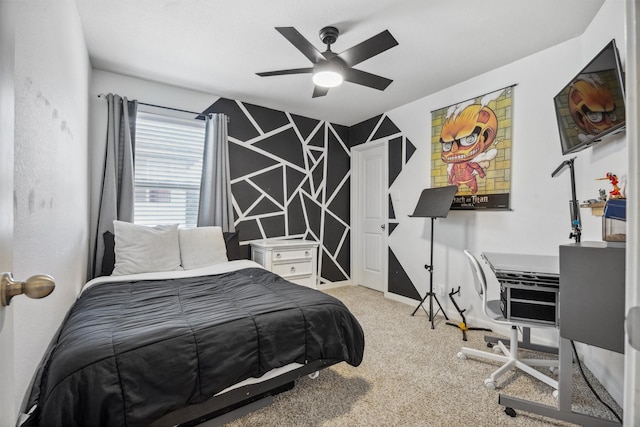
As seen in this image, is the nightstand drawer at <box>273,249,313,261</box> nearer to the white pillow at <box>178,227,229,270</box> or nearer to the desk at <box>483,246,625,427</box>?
the white pillow at <box>178,227,229,270</box>

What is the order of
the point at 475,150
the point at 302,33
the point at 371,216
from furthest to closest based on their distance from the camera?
the point at 371,216
the point at 475,150
the point at 302,33

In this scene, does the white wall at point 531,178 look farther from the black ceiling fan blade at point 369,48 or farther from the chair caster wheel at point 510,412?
the black ceiling fan blade at point 369,48

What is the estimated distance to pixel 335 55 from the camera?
83.1 inches

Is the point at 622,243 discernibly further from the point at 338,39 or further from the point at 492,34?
the point at 338,39

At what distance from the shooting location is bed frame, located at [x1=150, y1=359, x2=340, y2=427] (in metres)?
1.30

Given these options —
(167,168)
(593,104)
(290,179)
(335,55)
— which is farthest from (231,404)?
(290,179)

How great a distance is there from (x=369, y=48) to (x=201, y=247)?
2239 mm

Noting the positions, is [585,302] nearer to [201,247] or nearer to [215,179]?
[201,247]

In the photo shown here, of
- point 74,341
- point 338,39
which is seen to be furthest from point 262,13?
point 74,341

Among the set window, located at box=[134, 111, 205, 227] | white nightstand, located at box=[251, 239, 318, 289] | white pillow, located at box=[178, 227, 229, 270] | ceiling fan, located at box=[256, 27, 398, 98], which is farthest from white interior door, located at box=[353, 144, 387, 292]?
window, located at box=[134, 111, 205, 227]

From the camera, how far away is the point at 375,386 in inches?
74.6

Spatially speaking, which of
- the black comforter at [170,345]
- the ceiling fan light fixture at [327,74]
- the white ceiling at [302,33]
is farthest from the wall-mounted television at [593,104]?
the black comforter at [170,345]

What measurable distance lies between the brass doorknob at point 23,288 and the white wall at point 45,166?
0.36ft

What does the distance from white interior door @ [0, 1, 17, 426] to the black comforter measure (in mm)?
591
